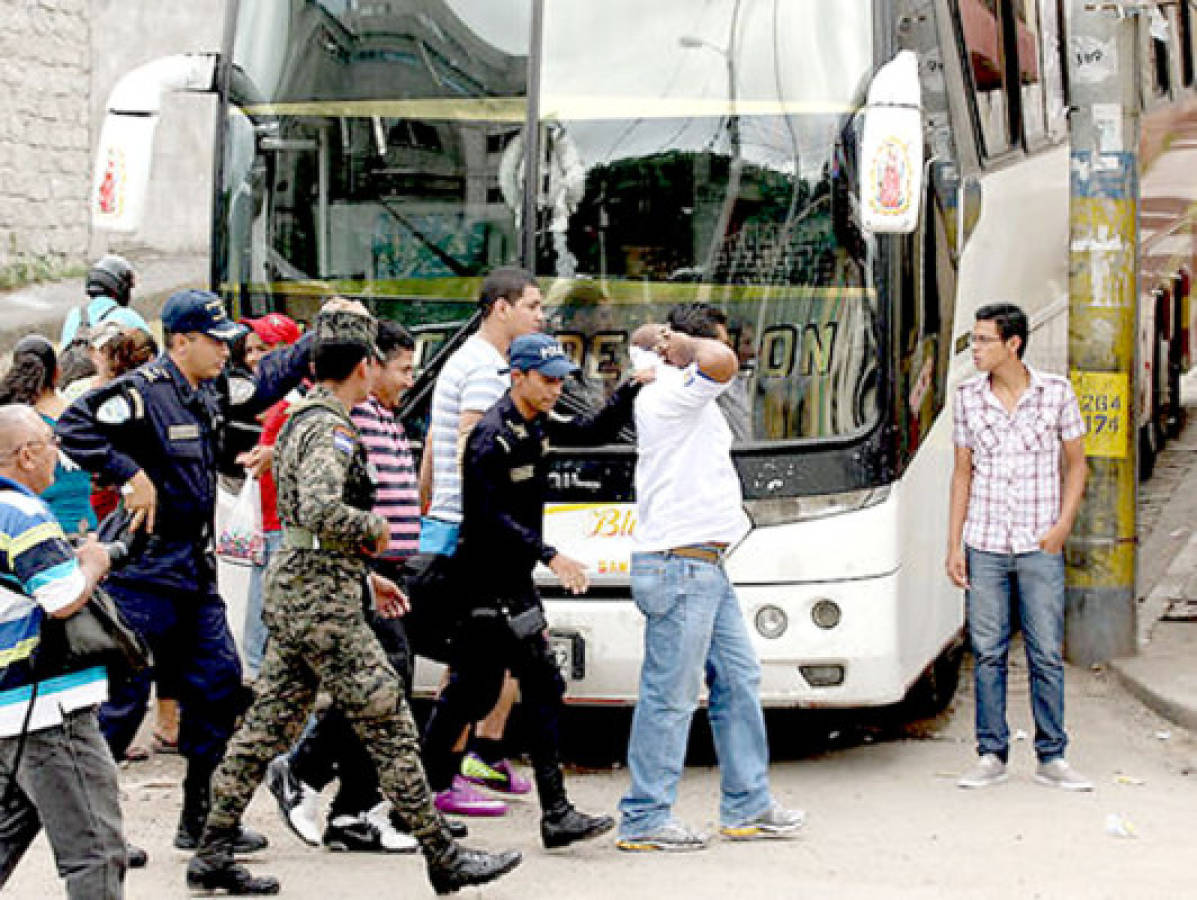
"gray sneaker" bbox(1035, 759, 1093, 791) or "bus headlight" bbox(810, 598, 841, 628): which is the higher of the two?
"bus headlight" bbox(810, 598, 841, 628)

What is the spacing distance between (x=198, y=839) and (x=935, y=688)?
3885 mm

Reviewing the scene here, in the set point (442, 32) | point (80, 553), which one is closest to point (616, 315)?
point (442, 32)

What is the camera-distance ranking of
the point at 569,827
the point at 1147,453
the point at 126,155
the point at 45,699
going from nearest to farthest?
the point at 45,699 → the point at 569,827 → the point at 126,155 → the point at 1147,453

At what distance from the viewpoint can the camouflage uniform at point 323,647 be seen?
6.27 metres

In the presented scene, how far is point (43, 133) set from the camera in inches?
663

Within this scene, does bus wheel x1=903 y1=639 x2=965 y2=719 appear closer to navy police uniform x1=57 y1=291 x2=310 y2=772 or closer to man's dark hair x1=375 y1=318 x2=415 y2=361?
man's dark hair x1=375 y1=318 x2=415 y2=361

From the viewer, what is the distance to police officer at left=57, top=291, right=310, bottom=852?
6.70m

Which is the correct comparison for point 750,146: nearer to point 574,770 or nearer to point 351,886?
point 574,770

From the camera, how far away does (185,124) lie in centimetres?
1848

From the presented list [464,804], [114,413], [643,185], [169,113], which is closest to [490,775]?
[464,804]

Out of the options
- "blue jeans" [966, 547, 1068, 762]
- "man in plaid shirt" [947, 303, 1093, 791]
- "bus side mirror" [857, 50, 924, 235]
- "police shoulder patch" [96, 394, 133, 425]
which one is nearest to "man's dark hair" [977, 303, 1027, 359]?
"man in plaid shirt" [947, 303, 1093, 791]

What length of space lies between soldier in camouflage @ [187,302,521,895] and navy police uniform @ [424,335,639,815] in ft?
1.80

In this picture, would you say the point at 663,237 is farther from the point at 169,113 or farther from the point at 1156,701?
the point at 169,113

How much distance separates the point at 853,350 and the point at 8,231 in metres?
10.3
